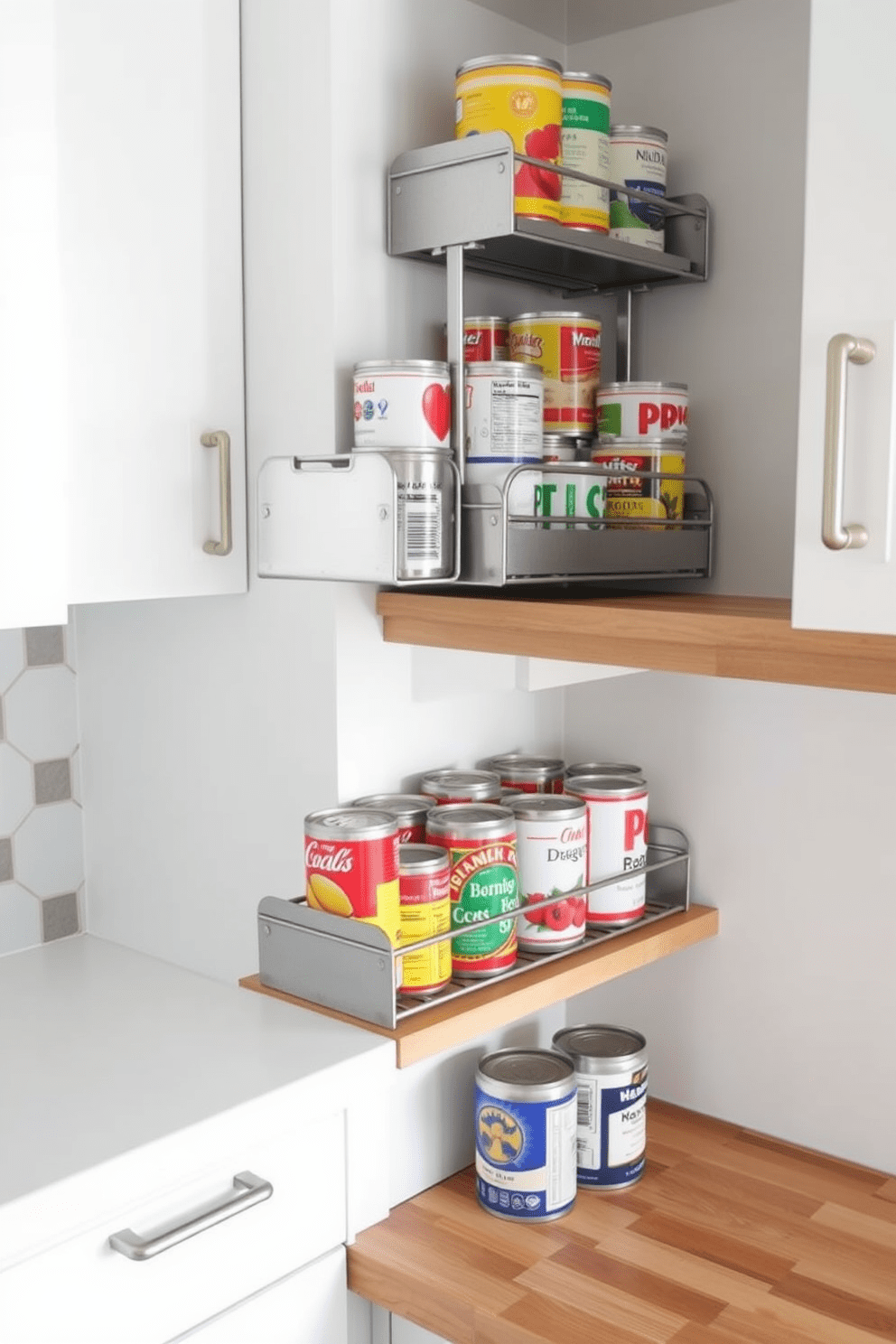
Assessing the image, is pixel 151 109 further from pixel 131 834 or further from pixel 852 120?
pixel 131 834

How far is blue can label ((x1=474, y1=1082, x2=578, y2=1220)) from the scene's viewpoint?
1.22 m

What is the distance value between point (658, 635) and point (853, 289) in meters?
0.31

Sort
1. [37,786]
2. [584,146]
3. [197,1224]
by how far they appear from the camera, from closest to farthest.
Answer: [197,1224]
[584,146]
[37,786]

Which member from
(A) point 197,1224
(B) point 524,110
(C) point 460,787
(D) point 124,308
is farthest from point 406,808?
(B) point 524,110

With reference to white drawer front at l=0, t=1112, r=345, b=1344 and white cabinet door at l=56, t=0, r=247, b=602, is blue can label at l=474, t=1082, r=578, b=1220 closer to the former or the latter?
white drawer front at l=0, t=1112, r=345, b=1344

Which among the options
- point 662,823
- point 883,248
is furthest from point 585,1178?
point 883,248

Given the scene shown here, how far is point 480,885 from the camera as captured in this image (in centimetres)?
122

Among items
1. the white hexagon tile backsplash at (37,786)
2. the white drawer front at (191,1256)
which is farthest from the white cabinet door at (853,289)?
the white hexagon tile backsplash at (37,786)

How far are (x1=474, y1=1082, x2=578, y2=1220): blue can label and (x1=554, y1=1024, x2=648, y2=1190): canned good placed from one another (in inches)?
1.8

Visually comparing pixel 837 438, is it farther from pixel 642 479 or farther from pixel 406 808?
pixel 406 808

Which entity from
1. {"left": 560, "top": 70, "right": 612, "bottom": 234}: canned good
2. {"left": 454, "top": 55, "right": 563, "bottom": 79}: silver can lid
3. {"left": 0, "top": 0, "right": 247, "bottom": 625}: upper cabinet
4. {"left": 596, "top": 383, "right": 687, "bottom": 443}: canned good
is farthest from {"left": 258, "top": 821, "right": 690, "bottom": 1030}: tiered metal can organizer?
{"left": 454, "top": 55, "right": 563, "bottom": 79}: silver can lid

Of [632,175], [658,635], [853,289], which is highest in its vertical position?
[632,175]

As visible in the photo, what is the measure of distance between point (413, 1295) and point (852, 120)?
999 mm

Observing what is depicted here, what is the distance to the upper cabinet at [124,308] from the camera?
1.10 meters
